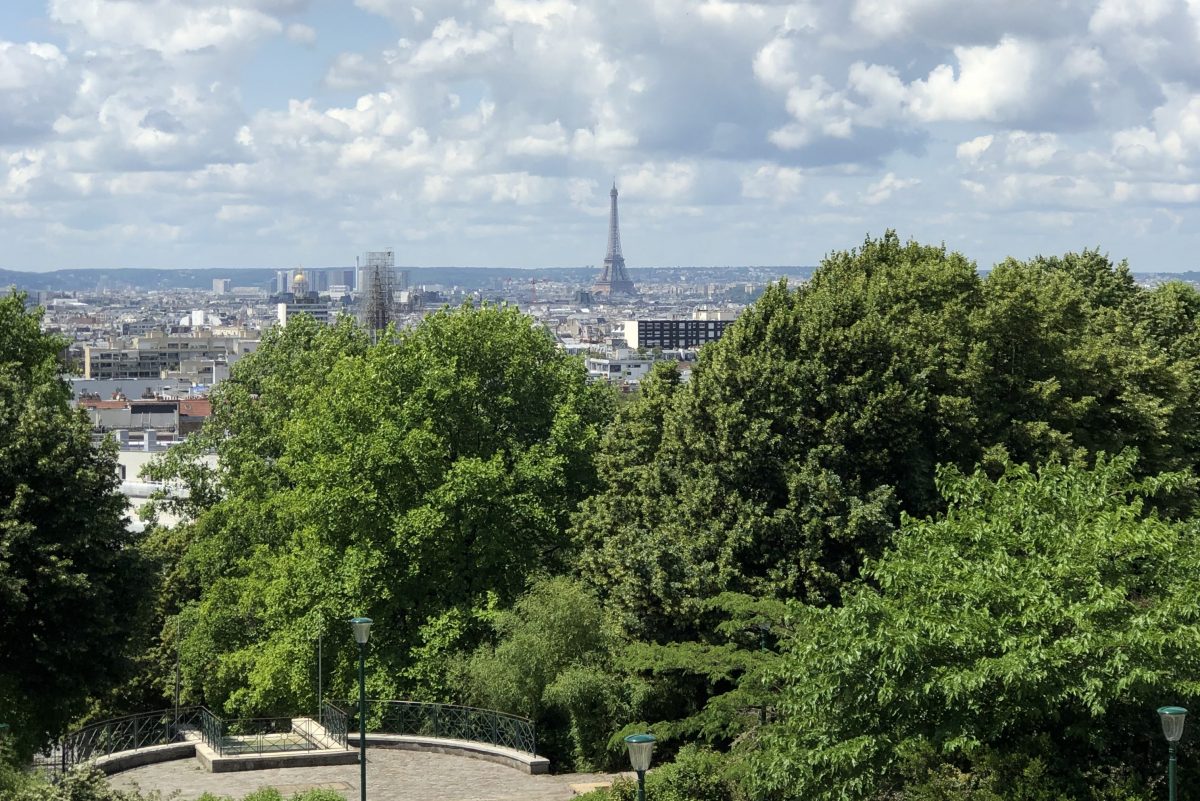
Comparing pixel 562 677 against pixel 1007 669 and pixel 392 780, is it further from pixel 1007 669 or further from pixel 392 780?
pixel 1007 669

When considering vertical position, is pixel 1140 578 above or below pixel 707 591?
above

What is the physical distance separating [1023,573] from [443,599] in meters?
17.4

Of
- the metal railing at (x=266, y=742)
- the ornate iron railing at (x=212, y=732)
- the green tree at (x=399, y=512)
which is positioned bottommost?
the metal railing at (x=266, y=742)

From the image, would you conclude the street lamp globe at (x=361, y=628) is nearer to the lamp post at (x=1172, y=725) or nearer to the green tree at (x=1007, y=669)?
the green tree at (x=1007, y=669)

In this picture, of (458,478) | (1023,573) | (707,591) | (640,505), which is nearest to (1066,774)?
(1023,573)

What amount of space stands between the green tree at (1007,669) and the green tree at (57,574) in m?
12.9

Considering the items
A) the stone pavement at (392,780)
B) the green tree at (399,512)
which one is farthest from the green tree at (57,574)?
the green tree at (399,512)

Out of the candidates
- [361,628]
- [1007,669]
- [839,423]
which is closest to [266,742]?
[361,628]

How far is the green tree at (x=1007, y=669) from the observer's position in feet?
69.9

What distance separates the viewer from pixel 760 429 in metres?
33.1

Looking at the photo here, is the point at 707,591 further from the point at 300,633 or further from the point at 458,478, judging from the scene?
the point at 300,633

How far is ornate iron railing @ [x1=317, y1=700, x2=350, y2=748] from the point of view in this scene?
3109 cm

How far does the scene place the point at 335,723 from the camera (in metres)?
32.0

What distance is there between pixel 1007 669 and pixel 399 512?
19330mm
